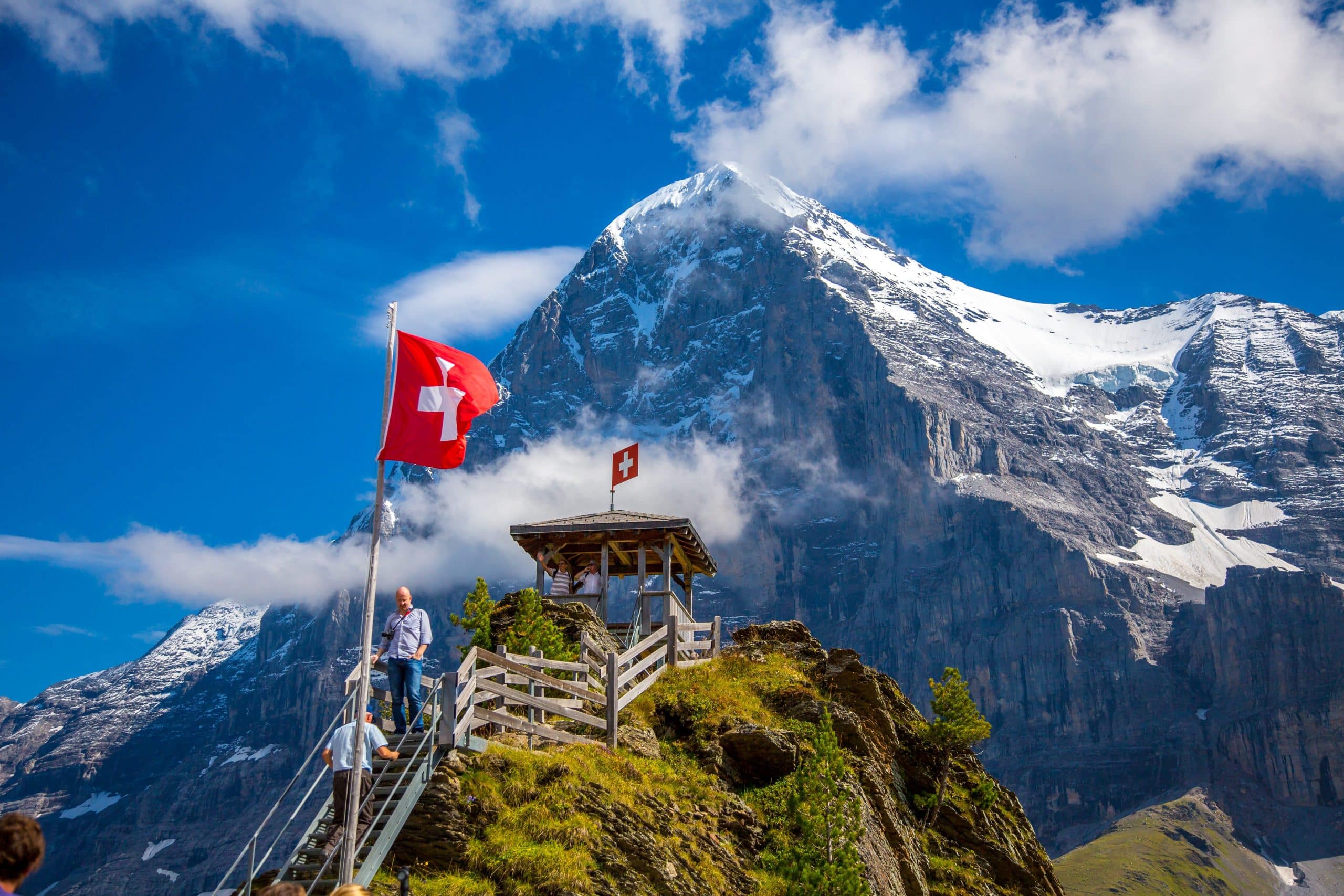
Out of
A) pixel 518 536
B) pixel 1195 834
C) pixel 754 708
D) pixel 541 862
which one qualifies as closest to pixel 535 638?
pixel 754 708

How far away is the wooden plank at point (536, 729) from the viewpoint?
1977cm

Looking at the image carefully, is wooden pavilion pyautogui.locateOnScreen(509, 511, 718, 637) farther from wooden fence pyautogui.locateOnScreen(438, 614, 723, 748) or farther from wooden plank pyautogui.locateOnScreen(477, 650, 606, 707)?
wooden plank pyautogui.locateOnScreen(477, 650, 606, 707)

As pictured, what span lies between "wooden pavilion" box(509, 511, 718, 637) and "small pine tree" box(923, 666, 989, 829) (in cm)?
763

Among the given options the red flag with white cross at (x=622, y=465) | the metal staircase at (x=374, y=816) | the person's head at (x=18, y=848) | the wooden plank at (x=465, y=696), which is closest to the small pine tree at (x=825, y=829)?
the wooden plank at (x=465, y=696)

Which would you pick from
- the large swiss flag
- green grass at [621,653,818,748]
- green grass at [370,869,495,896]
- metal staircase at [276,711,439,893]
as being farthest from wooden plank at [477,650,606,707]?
the large swiss flag

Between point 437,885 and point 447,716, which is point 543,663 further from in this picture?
point 437,885

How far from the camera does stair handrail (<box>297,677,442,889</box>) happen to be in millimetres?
15781

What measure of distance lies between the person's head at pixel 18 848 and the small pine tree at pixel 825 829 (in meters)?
14.7

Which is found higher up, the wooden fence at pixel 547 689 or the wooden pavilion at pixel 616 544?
the wooden pavilion at pixel 616 544

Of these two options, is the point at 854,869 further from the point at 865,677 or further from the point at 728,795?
the point at 865,677

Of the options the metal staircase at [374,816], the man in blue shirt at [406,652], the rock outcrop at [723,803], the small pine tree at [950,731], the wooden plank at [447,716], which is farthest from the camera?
the small pine tree at [950,731]

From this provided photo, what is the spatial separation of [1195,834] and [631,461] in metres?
176

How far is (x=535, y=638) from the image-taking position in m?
26.9

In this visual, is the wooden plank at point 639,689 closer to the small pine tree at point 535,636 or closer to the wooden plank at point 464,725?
the small pine tree at point 535,636
